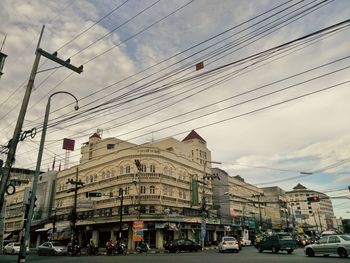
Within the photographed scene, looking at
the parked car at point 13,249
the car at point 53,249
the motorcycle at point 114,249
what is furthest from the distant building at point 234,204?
the parked car at point 13,249

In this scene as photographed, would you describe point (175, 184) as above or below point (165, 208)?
above

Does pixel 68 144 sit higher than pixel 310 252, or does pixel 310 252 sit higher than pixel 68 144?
pixel 68 144

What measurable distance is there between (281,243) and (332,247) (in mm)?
5956

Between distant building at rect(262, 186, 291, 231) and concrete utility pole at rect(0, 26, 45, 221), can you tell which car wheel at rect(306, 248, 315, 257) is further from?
distant building at rect(262, 186, 291, 231)

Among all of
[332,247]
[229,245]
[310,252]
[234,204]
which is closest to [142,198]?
[229,245]

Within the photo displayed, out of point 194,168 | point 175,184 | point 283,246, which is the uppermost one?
point 194,168

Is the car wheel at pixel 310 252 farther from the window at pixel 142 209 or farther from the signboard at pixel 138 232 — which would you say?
the window at pixel 142 209

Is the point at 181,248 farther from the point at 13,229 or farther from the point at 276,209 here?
the point at 276,209

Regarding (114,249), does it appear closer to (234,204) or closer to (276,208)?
(234,204)

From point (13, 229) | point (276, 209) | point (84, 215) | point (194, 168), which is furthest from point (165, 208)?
point (276, 209)

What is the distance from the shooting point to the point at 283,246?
81.0 ft

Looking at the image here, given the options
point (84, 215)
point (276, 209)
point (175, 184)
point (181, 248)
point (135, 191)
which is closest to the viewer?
point (181, 248)

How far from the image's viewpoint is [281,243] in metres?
24.8

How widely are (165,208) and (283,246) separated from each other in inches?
923
